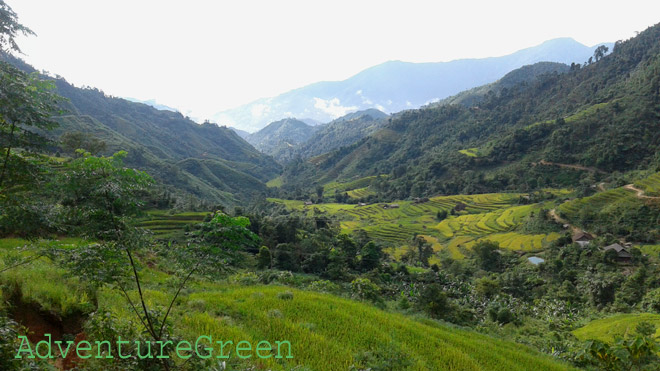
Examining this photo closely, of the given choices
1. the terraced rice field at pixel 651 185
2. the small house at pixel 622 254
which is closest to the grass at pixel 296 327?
the small house at pixel 622 254

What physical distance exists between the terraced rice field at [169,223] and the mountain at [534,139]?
6214 cm

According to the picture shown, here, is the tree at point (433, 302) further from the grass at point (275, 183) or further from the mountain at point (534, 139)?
→ the grass at point (275, 183)

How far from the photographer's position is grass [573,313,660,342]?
14.5 m

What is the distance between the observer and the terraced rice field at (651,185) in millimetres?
43019

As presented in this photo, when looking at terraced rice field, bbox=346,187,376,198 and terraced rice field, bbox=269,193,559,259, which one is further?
terraced rice field, bbox=346,187,376,198

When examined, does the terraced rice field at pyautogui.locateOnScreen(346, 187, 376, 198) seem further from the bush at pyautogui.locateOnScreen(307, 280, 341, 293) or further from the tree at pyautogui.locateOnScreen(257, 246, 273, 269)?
the bush at pyautogui.locateOnScreen(307, 280, 341, 293)

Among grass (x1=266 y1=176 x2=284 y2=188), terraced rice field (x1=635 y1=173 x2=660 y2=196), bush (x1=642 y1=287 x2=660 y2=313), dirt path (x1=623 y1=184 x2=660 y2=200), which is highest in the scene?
grass (x1=266 y1=176 x2=284 y2=188)

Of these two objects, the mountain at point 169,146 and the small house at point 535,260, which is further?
the mountain at point 169,146

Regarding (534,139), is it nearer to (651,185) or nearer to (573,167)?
(573,167)

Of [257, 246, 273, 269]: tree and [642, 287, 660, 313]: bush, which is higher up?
[257, 246, 273, 269]: tree

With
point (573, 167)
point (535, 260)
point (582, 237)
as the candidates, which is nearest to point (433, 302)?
point (535, 260)

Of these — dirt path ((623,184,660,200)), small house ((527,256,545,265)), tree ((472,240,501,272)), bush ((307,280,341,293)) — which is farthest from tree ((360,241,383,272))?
dirt path ((623,184,660,200))

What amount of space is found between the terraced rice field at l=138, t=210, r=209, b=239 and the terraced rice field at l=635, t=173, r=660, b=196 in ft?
189

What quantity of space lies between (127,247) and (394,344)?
533 cm
